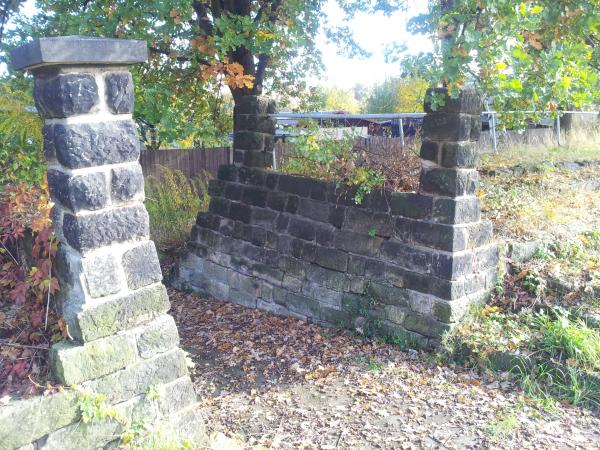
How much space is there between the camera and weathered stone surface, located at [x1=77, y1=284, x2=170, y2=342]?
8.98 ft

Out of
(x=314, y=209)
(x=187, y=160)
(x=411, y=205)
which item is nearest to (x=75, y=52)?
(x=411, y=205)

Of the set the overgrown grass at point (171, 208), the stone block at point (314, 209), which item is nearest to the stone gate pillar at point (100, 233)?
the stone block at point (314, 209)

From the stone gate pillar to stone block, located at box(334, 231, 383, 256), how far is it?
2.73 m

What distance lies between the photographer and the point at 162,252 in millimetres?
8242

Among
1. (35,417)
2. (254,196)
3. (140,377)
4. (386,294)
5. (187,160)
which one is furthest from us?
(187,160)

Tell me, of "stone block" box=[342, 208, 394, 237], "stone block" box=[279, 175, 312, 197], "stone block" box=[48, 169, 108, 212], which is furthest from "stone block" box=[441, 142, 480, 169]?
"stone block" box=[48, 169, 108, 212]

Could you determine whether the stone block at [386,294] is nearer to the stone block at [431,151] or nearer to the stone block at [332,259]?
the stone block at [332,259]

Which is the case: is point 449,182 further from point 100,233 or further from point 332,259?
point 100,233

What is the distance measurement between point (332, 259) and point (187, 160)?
6.29 metres

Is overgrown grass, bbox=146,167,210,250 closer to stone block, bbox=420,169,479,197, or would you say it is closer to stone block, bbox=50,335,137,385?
stone block, bbox=420,169,479,197

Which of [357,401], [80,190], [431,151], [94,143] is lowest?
[357,401]

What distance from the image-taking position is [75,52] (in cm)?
254

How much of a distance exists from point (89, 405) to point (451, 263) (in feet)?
10.5

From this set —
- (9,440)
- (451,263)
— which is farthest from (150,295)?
(451,263)
